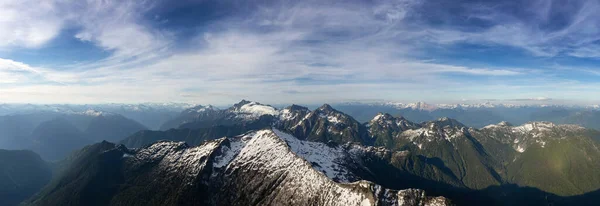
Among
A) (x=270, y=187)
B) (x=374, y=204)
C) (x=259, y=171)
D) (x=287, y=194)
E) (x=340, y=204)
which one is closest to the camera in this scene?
(x=374, y=204)

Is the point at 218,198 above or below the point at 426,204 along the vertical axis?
below

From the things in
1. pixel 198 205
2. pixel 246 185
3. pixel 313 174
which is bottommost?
pixel 198 205

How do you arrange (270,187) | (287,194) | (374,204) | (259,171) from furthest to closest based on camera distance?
(259,171), (270,187), (287,194), (374,204)

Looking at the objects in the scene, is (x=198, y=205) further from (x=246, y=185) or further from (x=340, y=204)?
(x=340, y=204)

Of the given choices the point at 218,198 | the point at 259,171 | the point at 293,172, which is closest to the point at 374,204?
the point at 293,172

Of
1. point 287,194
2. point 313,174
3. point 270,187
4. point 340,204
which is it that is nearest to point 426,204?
point 340,204

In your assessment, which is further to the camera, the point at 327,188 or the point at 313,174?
the point at 313,174

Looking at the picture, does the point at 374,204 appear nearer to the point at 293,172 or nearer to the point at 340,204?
the point at 340,204

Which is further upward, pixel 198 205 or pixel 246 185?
pixel 246 185

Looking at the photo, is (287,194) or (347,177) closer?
(287,194)
